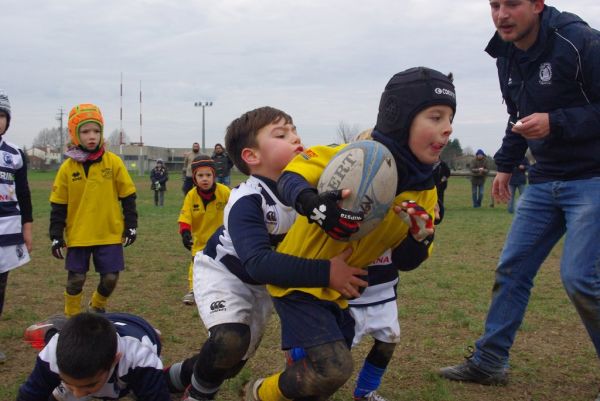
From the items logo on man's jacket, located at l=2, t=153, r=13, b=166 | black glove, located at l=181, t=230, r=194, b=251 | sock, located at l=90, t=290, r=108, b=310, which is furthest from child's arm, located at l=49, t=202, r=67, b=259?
black glove, located at l=181, t=230, r=194, b=251

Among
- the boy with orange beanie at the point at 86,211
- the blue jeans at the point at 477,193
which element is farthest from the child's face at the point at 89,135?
the blue jeans at the point at 477,193

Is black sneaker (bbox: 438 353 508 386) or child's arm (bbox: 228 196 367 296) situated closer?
child's arm (bbox: 228 196 367 296)

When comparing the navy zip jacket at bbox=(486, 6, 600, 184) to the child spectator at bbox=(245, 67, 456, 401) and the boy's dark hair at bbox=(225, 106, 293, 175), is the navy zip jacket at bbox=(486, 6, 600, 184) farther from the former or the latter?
the boy's dark hair at bbox=(225, 106, 293, 175)

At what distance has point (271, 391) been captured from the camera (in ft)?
10.0

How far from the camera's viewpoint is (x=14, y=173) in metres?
5.04

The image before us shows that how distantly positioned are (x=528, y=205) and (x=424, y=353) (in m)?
1.51

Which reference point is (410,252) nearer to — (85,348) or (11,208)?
(85,348)

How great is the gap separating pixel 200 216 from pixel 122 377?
3.96 metres

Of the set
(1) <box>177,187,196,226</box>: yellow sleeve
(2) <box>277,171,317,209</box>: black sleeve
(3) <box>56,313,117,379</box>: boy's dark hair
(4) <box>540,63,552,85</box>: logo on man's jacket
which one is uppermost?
(4) <box>540,63,552,85</box>: logo on man's jacket

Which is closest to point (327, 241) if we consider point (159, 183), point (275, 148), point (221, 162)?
point (275, 148)

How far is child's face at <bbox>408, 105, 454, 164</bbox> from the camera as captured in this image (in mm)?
2791

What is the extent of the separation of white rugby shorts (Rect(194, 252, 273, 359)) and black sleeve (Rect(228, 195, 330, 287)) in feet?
1.96

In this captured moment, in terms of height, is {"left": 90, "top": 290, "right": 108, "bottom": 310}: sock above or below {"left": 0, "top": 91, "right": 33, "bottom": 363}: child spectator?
below

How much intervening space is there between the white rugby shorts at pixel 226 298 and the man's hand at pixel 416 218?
109cm
